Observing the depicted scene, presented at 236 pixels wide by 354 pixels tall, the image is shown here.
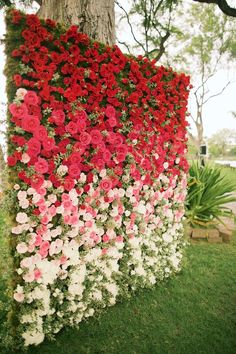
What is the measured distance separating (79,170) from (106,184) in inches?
15.4

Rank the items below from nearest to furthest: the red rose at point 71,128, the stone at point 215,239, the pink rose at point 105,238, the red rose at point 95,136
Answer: the red rose at point 71,128 < the red rose at point 95,136 < the pink rose at point 105,238 < the stone at point 215,239

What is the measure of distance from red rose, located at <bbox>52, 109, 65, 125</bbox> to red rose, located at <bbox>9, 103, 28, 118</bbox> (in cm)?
26

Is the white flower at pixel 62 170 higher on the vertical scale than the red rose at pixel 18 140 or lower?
lower

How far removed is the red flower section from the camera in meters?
2.49

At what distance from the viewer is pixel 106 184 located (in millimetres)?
3084

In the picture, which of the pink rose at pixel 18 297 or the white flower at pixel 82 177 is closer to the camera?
the pink rose at pixel 18 297

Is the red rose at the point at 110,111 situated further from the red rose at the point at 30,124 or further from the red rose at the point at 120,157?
the red rose at the point at 30,124

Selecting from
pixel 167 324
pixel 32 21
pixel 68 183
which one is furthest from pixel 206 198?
pixel 32 21

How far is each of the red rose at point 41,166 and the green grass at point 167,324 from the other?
164cm

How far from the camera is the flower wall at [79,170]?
2508 mm

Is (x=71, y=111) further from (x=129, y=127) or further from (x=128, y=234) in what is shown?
(x=128, y=234)

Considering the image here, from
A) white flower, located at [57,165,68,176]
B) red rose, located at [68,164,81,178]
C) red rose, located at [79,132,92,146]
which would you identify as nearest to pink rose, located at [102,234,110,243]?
red rose, located at [68,164,81,178]

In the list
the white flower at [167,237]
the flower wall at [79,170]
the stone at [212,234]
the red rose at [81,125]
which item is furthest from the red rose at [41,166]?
the stone at [212,234]

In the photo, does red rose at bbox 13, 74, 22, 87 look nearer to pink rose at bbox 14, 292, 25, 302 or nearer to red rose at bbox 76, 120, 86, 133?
red rose at bbox 76, 120, 86, 133
